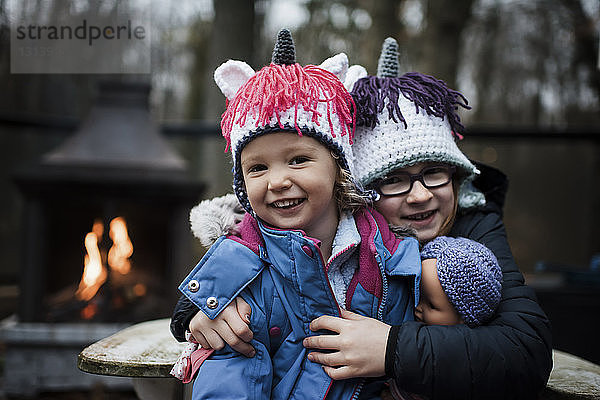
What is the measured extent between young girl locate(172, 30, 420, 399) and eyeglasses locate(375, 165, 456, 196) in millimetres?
151

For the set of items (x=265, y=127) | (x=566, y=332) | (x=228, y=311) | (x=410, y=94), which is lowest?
(x=566, y=332)

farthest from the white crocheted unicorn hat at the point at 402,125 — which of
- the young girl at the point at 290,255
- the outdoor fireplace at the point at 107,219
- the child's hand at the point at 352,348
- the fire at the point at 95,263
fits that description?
the fire at the point at 95,263

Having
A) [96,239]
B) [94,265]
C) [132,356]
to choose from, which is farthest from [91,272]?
[132,356]

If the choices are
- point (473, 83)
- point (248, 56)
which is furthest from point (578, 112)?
point (248, 56)

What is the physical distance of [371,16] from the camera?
4367mm

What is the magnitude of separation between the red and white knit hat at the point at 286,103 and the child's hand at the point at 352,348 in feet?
1.26

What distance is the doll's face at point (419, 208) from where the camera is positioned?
154 centimetres

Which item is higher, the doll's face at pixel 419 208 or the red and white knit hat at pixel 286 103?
the red and white knit hat at pixel 286 103

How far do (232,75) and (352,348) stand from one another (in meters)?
0.74

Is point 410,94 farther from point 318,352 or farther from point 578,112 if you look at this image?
point 578,112

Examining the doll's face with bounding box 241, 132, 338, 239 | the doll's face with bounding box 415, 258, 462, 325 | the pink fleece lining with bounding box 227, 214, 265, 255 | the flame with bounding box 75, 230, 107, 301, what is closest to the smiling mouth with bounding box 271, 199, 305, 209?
the doll's face with bounding box 241, 132, 338, 239

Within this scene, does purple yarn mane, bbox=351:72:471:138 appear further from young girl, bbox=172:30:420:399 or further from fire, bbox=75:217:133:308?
fire, bbox=75:217:133:308

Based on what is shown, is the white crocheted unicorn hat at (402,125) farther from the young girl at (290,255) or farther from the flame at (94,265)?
the flame at (94,265)

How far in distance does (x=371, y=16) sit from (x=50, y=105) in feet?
8.95
